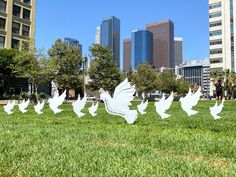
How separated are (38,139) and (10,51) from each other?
57.6 meters

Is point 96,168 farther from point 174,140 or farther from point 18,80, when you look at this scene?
point 18,80

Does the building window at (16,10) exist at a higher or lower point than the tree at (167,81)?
higher

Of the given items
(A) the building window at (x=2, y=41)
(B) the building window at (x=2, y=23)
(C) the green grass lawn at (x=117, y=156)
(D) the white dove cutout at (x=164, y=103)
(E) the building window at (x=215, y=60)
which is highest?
(B) the building window at (x=2, y=23)

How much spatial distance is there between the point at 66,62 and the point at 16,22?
60.4ft

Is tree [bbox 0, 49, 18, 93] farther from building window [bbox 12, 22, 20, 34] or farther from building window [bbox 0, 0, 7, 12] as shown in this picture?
building window [bbox 0, 0, 7, 12]

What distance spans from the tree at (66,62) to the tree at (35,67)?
29.4ft

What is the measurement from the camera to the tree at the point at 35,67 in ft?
152

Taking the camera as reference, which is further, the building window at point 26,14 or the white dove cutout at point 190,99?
the building window at point 26,14

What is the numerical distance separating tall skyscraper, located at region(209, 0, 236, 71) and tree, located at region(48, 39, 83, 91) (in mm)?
57400

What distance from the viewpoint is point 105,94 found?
13.2 meters

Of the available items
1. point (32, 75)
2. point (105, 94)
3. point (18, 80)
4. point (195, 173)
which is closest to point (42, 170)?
point (195, 173)

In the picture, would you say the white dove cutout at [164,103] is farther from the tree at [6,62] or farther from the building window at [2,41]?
the building window at [2,41]

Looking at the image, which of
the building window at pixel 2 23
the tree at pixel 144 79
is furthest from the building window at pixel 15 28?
the tree at pixel 144 79

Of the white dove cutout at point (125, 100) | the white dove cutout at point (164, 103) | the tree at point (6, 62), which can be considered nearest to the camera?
the white dove cutout at point (125, 100)
